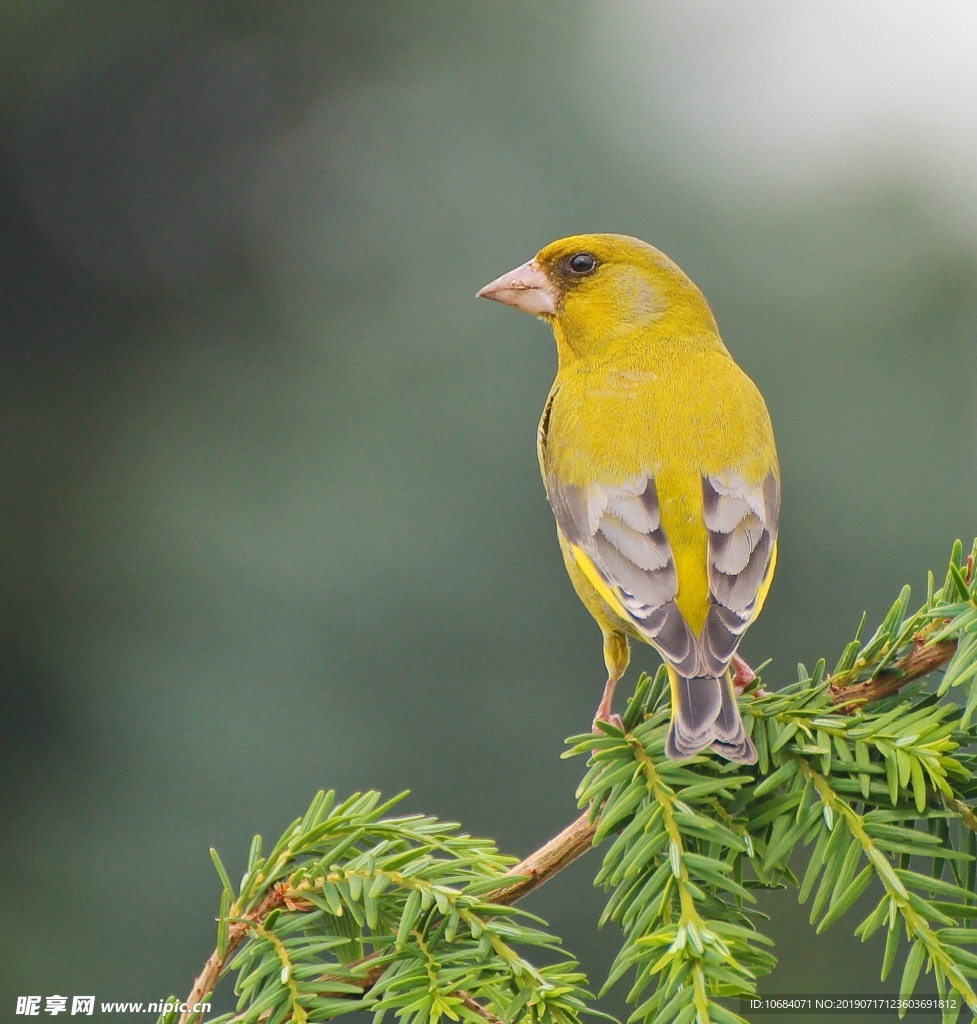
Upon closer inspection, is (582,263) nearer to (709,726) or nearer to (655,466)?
(655,466)

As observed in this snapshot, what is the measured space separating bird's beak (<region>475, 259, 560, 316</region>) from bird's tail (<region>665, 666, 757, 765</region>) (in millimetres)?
1891

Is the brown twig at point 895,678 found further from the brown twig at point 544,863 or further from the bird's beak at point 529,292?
the bird's beak at point 529,292

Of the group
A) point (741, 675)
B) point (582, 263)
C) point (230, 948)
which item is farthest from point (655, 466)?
point (230, 948)

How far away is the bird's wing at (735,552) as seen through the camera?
2.33 meters

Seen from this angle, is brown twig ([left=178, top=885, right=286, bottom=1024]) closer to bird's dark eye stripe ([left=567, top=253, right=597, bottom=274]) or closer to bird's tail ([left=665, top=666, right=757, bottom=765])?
bird's tail ([left=665, top=666, right=757, bottom=765])

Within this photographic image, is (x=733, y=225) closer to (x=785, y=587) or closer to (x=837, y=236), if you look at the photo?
(x=837, y=236)

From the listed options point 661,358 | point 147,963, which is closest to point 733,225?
point 661,358

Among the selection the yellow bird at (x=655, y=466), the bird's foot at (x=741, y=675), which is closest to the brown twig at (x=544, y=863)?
the yellow bird at (x=655, y=466)

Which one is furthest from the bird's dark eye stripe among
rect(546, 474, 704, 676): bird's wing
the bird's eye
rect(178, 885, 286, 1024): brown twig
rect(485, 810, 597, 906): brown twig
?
rect(178, 885, 286, 1024): brown twig

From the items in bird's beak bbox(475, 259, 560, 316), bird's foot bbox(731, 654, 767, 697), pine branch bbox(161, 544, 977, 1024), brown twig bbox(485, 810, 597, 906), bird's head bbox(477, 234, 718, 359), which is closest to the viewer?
pine branch bbox(161, 544, 977, 1024)

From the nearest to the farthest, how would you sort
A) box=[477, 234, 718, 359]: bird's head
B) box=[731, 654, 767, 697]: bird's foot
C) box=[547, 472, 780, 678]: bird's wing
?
box=[547, 472, 780, 678]: bird's wing → box=[731, 654, 767, 697]: bird's foot → box=[477, 234, 718, 359]: bird's head

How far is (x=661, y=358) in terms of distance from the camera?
3281 mm

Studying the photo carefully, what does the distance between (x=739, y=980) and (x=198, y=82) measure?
4944 mm

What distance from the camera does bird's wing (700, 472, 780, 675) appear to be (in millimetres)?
2332
